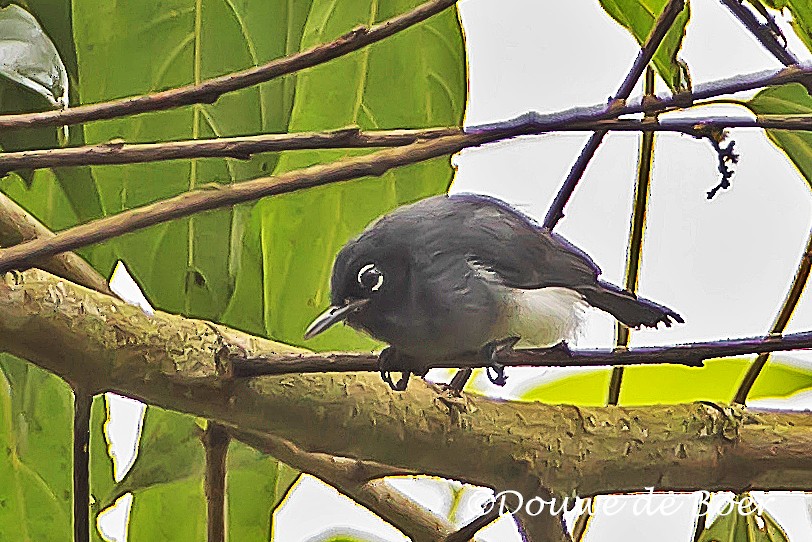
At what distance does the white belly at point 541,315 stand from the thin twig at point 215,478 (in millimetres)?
167

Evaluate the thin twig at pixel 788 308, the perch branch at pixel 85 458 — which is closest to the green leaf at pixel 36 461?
the perch branch at pixel 85 458

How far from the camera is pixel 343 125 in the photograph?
0.59 meters

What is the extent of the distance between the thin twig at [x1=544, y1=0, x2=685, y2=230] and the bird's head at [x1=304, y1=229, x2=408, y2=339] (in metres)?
0.09

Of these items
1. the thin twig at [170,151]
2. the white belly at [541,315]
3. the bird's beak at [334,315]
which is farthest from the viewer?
the white belly at [541,315]

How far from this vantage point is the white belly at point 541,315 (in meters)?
0.56

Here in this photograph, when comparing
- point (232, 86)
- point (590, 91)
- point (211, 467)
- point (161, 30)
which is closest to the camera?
point (232, 86)

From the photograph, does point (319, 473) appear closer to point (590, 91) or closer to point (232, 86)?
point (232, 86)

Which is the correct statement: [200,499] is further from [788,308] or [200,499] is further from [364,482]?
[788,308]

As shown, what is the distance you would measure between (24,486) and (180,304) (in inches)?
6.9

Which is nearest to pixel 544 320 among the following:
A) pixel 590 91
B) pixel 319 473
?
pixel 319 473

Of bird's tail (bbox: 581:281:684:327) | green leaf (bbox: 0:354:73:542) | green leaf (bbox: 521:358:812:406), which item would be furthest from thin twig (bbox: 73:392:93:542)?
green leaf (bbox: 521:358:812:406)

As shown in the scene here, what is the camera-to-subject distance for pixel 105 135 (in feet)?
1.80

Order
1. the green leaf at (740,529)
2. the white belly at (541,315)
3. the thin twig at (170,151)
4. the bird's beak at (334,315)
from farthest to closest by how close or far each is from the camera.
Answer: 1. the green leaf at (740,529)
2. the white belly at (541,315)
3. the bird's beak at (334,315)
4. the thin twig at (170,151)

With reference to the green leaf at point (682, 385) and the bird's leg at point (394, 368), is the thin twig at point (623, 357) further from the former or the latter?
the green leaf at point (682, 385)
